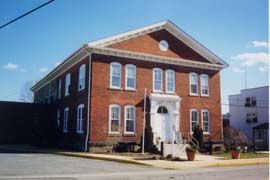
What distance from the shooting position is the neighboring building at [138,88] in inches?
891

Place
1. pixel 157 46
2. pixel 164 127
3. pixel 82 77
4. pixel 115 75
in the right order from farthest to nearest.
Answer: pixel 157 46 < pixel 164 127 < pixel 82 77 < pixel 115 75

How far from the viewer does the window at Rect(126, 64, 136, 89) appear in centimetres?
2402

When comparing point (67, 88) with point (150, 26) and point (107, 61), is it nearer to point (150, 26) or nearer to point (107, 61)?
point (107, 61)

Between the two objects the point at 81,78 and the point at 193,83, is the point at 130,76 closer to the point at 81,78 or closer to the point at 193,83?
the point at 81,78

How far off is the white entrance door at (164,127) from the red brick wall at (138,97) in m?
1.31

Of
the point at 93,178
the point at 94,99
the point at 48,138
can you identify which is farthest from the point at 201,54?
the point at 93,178

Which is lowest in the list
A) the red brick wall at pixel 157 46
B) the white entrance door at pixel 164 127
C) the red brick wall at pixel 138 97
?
the white entrance door at pixel 164 127

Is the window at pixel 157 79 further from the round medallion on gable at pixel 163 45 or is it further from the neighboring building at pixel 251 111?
the neighboring building at pixel 251 111

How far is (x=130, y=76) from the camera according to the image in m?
24.2

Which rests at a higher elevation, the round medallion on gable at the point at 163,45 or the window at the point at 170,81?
the round medallion on gable at the point at 163,45

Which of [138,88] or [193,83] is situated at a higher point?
[193,83]

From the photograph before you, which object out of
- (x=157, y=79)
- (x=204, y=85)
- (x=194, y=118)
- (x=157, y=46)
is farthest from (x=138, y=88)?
(x=204, y=85)

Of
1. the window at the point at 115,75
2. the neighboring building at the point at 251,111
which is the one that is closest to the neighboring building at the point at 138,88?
the window at the point at 115,75

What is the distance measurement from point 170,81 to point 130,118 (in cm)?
503
